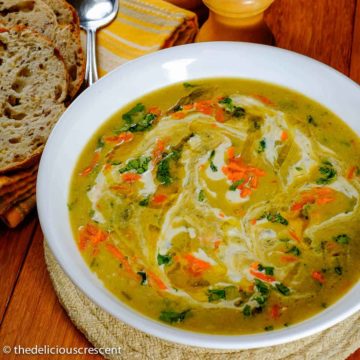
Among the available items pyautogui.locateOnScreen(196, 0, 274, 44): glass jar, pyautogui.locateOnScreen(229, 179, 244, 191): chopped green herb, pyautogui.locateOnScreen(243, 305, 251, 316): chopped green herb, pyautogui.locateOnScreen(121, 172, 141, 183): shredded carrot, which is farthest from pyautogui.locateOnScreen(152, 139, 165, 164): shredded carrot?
pyautogui.locateOnScreen(196, 0, 274, 44): glass jar

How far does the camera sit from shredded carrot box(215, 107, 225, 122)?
2.69 metres

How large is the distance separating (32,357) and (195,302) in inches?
26.4

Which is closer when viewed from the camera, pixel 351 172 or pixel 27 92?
pixel 351 172

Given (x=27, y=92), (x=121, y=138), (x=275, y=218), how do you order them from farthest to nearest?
(x=27, y=92) → (x=121, y=138) → (x=275, y=218)

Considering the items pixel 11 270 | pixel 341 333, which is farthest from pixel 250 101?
pixel 11 270

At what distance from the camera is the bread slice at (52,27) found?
130 inches

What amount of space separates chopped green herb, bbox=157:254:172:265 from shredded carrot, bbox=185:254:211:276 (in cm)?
7

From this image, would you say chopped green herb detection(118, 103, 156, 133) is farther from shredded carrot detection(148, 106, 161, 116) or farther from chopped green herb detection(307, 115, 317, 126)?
chopped green herb detection(307, 115, 317, 126)

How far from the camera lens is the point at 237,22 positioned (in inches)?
125

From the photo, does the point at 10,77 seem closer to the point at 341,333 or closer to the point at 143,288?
the point at 143,288

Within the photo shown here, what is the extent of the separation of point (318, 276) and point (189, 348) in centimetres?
52

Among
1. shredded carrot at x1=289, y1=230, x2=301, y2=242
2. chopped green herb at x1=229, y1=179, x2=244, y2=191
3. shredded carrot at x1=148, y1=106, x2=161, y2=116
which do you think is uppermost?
chopped green herb at x1=229, y1=179, x2=244, y2=191

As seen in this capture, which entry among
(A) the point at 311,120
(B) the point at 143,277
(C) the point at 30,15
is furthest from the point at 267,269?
(C) the point at 30,15

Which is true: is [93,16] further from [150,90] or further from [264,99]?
[264,99]
